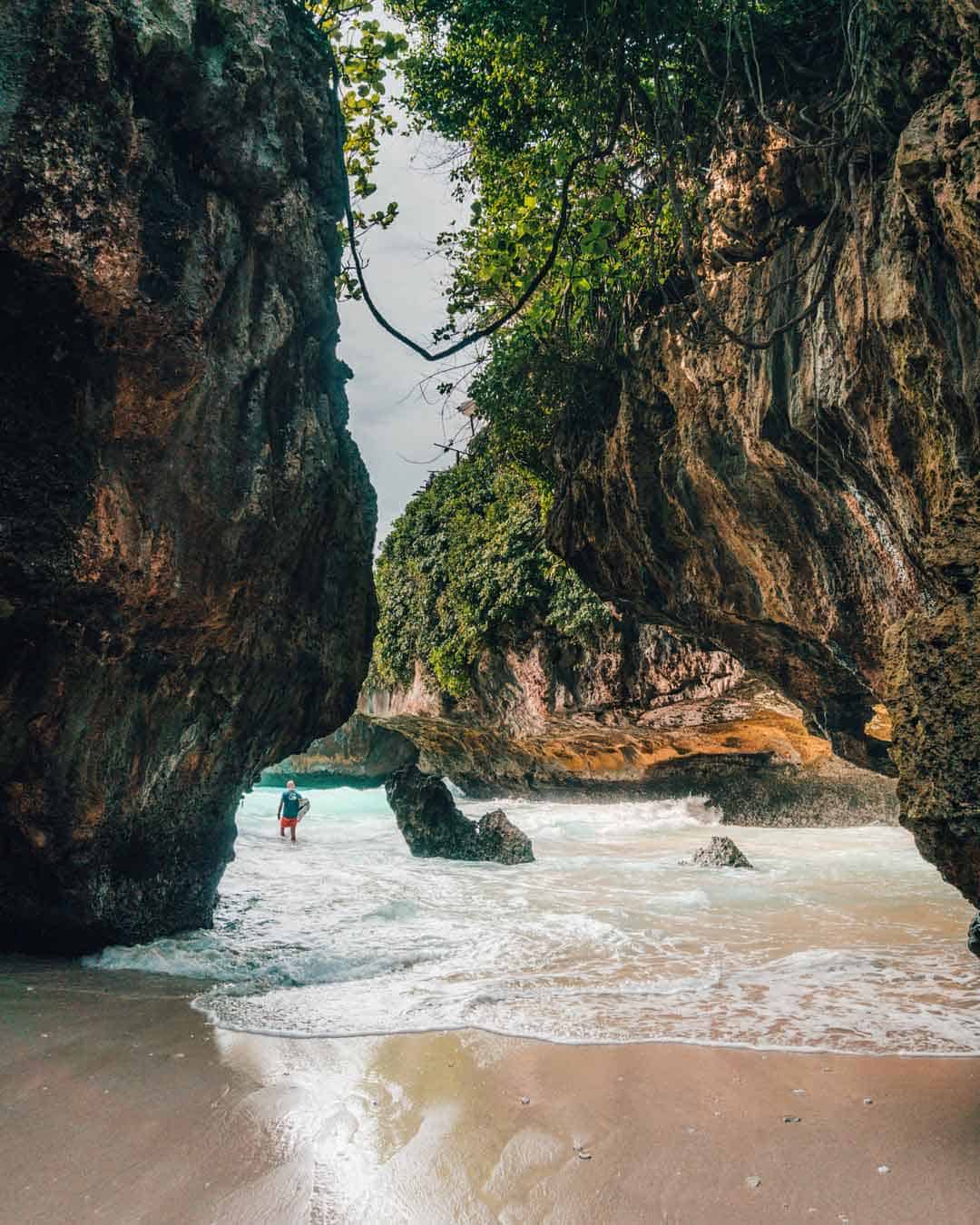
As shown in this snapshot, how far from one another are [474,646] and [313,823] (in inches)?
394

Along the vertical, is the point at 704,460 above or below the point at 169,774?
above

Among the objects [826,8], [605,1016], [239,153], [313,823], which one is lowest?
[313,823]

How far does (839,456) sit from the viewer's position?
616cm

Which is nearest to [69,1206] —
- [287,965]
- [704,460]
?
[287,965]

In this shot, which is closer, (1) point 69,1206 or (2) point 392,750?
(1) point 69,1206

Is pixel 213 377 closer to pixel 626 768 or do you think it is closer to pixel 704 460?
pixel 704 460

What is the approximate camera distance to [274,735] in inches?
310

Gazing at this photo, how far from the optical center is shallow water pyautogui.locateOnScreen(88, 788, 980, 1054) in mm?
4641

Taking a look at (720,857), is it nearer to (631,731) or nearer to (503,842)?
(503,842)

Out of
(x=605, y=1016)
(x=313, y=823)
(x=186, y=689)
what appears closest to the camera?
(x=605, y=1016)

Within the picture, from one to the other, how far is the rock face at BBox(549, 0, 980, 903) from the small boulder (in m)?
2.78

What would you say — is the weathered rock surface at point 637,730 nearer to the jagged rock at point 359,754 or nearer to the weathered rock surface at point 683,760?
the weathered rock surface at point 683,760

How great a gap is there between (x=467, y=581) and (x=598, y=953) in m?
9.63

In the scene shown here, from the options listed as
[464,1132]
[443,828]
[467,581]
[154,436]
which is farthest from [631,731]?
[464,1132]
